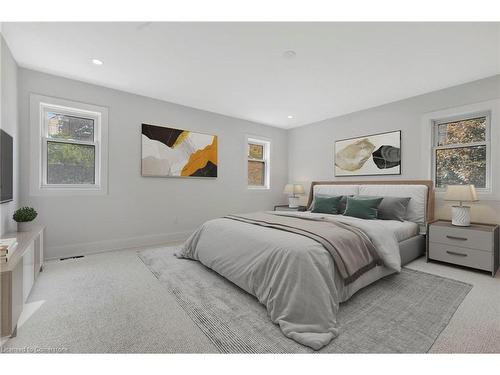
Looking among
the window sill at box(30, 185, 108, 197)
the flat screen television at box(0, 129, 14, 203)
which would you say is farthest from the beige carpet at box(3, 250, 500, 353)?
the window sill at box(30, 185, 108, 197)

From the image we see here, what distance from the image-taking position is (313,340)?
Result: 1.39 metres

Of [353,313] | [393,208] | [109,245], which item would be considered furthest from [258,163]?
[353,313]

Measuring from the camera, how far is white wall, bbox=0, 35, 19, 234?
222 centimetres

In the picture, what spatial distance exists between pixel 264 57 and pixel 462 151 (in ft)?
10.2

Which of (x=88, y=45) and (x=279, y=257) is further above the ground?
(x=88, y=45)

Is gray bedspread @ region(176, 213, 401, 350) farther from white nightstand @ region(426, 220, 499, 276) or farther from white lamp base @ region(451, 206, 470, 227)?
A: white lamp base @ region(451, 206, 470, 227)

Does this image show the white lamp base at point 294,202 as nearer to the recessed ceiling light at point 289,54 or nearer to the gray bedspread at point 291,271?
the gray bedspread at point 291,271

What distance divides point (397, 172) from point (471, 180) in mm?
899

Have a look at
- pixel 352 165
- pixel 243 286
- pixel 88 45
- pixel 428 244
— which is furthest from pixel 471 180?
pixel 88 45

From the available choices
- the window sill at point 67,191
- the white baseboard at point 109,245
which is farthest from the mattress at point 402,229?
the window sill at point 67,191

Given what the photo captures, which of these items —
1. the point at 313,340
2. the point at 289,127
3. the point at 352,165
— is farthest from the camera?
the point at 289,127

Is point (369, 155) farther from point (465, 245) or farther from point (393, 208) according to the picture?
point (465, 245)

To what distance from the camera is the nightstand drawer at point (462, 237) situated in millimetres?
2543
